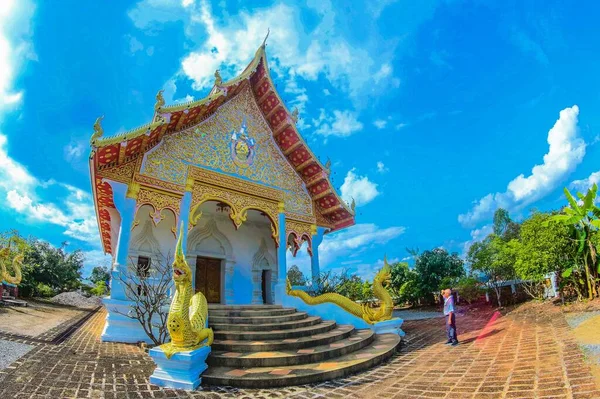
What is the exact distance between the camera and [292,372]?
445cm

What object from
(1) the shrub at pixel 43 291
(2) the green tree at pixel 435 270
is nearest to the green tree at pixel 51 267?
(1) the shrub at pixel 43 291

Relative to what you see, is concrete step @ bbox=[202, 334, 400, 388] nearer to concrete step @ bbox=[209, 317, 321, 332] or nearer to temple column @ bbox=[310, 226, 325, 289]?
concrete step @ bbox=[209, 317, 321, 332]

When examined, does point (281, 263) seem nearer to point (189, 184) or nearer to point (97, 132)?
point (189, 184)

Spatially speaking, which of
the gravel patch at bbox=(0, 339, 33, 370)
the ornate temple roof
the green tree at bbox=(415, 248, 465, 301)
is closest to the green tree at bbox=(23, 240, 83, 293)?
the ornate temple roof

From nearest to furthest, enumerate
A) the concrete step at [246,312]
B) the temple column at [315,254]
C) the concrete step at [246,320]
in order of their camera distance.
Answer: the concrete step at [246,320] → the concrete step at [246,312] → the temple column at [315,254]

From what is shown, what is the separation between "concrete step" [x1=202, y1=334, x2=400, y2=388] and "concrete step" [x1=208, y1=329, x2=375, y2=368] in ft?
0.28

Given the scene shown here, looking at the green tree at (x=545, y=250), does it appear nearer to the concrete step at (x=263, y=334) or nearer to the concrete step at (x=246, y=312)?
the concrete step at (x=263, y=334)

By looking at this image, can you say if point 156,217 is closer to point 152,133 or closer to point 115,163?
point 115,163

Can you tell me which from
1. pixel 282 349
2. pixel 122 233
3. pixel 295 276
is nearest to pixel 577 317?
pixel 282 349

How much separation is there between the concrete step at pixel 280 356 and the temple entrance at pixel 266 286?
5618mm

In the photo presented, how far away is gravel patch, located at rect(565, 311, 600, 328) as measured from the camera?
241 inches

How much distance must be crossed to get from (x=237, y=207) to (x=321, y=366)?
5476 mm

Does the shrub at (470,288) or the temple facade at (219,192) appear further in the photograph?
the shrub at (470,288)

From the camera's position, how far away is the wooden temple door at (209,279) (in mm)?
9921
